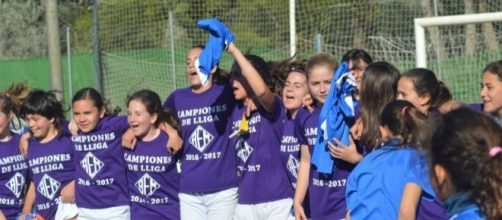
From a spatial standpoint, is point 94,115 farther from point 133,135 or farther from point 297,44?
point 297,44

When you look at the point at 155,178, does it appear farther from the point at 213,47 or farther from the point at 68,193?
the point at 213,47

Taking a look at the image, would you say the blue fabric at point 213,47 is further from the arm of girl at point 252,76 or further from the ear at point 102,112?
the ear at point 102,112

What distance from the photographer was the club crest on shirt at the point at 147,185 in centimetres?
706

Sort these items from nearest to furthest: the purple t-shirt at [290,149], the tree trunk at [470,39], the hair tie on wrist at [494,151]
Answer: the hair tie on wrist at [494,151] → the purple t-shirt at [290,149] → the tree trunk at [470,39]

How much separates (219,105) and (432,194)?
108 inches

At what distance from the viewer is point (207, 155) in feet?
22.8

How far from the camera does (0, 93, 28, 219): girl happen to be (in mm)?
7766

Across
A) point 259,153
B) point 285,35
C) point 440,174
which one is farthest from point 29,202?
point 285,35

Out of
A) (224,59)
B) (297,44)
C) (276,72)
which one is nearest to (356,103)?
(276,72)

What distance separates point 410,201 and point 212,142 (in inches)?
111

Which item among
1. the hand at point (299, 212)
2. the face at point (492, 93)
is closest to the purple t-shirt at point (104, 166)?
the hand at point (299, 212)

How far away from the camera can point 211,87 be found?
7.01m

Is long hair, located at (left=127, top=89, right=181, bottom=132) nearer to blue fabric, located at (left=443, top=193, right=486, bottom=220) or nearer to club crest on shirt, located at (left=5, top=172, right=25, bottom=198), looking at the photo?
club crest on shirt, located at (left=5, top=172, right=25, bottom=198)

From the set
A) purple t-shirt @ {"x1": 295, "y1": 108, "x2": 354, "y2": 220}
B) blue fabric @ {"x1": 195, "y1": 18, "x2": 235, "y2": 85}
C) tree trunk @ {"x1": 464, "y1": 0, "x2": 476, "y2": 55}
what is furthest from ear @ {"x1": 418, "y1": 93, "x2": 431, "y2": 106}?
tree trunk @ {"x1": 464, "y1": 0, "x2": 476, "y2": 55}
